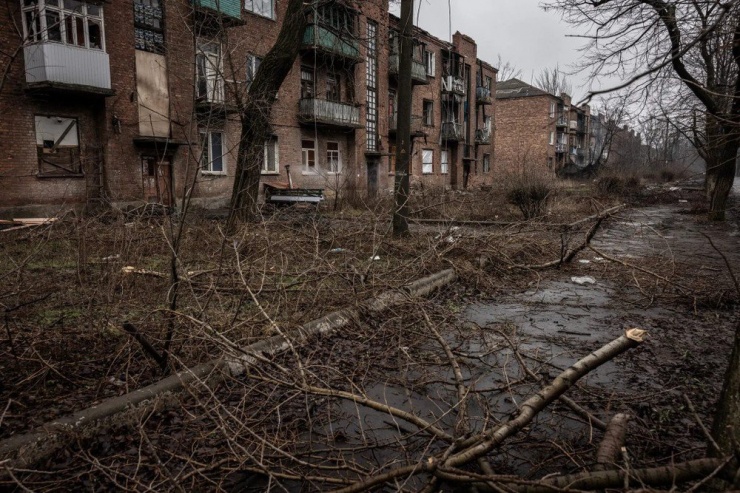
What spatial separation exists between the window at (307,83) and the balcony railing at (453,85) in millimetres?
11938

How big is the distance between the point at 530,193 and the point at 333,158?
1330 centimetres

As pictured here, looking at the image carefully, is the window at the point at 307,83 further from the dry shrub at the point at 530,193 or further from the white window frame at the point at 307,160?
the dry shrub at the point at 530,193

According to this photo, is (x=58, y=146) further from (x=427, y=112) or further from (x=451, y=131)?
(x=451, y=131)

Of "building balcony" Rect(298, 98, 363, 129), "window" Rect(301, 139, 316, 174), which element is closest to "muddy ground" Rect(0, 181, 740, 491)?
"building balcony" Rect(298, 98, 363, 129)

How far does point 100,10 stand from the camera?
16.2 metres

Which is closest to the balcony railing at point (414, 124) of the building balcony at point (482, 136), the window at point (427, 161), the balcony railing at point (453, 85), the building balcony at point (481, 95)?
the window at point (427, 161)

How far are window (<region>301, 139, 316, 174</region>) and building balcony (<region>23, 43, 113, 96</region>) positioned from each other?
31.5 feet

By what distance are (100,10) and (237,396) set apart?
17.1 m

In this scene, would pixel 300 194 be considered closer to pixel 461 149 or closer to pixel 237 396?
pixel 237 396

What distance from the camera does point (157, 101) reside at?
18.4m

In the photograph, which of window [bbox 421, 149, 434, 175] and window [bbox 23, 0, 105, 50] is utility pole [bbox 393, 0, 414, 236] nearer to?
window [bbox 23, 0, 105, 50]

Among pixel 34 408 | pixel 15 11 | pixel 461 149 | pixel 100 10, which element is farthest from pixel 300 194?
pixel 461 149

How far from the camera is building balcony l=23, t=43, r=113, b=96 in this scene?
1462cm

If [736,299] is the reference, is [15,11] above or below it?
above
